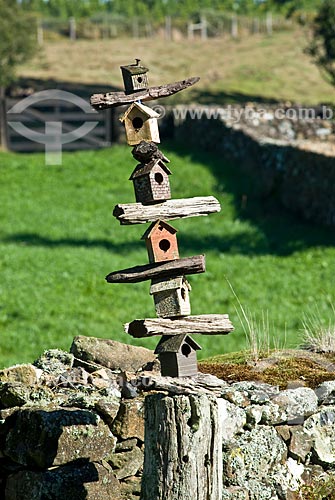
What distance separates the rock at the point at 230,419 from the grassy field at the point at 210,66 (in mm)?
27298

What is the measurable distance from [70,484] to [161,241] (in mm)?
1860

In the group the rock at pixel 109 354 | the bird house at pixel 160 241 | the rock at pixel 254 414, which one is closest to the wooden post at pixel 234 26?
the rock at pixel 109 354

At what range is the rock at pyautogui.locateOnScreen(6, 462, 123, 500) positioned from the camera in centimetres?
639

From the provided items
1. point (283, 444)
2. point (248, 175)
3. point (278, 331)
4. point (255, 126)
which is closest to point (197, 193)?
point (248, 175)

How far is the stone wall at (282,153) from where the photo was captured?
19.2 m

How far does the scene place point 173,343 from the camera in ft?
20.0

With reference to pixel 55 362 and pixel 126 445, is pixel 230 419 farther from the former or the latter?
pixel 55 362

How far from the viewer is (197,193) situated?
21.9 metres

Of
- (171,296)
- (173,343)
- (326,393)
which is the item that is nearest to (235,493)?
(326,393)

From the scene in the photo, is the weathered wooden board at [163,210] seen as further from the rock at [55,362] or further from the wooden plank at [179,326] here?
the rock at [55,362]

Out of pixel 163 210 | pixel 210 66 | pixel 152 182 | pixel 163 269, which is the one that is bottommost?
pixel 163 269

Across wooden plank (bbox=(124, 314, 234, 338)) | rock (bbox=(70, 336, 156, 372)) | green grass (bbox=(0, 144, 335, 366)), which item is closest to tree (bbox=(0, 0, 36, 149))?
green grass (bbox=(0, 144, 335, 366))

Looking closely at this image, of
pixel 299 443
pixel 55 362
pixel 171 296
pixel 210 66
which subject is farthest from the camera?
pixel 210 66

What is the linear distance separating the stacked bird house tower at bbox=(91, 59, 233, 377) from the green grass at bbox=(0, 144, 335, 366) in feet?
14.0
